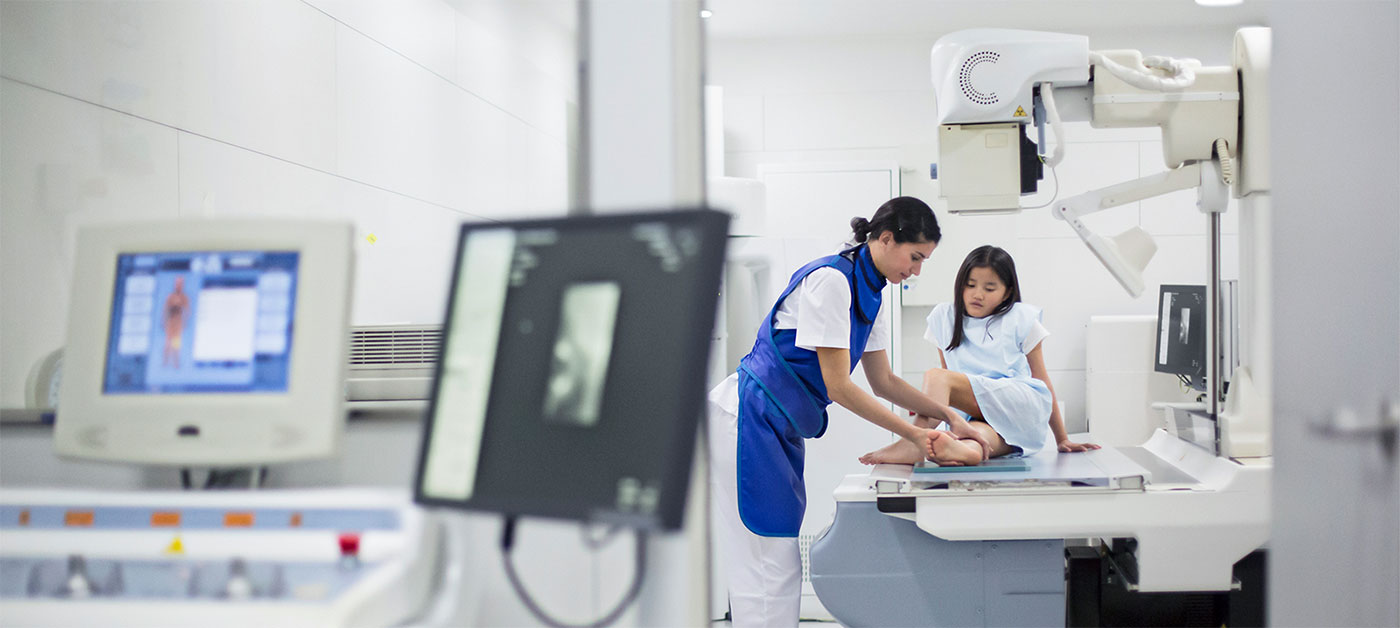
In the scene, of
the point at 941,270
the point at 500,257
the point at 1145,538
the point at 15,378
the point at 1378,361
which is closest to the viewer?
the point at 500,257

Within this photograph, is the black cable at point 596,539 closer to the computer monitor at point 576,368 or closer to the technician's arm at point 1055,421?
the computer monitor at point 576,368

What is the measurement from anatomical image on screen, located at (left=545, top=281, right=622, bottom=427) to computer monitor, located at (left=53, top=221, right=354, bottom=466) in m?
0.31

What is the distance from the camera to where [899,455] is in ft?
6.55

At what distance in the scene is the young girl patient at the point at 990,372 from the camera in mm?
2074

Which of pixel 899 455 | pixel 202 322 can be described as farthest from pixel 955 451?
pixel 202 322

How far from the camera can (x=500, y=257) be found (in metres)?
0.76

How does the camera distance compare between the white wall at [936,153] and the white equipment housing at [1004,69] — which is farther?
the white wall at [936,153]

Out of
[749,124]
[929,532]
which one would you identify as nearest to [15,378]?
[929,532]

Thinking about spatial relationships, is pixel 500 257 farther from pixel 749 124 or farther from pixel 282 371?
pixel 749 124

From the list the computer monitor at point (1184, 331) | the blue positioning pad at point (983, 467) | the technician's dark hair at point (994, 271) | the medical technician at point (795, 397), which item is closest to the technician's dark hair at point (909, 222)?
the medical technician at point (795, 397)

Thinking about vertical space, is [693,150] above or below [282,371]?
above

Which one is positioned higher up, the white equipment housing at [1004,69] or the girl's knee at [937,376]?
the white equipment housing at [1004,69]

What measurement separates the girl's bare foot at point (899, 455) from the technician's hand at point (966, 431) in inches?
5.0

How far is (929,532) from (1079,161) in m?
2.96
